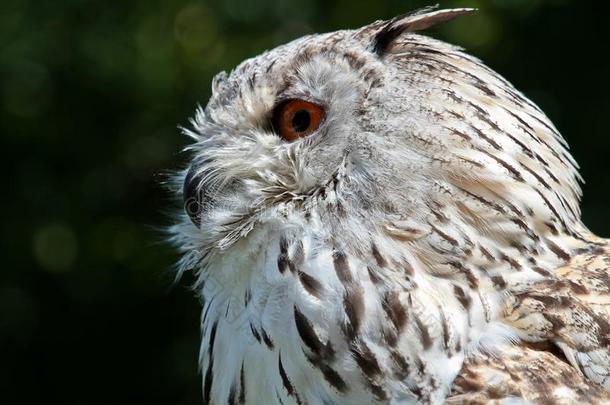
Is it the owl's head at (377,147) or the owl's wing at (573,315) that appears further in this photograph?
the owl's head at (377,147)

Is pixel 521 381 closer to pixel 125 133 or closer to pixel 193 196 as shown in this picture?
pixel 193 196

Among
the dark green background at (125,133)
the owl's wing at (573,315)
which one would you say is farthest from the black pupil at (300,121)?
the dark green background at (125,133)

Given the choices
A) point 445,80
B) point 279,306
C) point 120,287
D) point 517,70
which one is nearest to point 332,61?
point 445,80

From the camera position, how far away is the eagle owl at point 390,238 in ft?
8.37

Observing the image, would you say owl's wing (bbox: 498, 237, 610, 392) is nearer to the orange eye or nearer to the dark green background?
the orange eye

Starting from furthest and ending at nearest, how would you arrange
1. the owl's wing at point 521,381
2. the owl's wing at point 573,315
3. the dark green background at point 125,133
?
1. the dark green background at point 125,133
2. the owl's wing at point 573,315
3. the owl's wing at point 521,381

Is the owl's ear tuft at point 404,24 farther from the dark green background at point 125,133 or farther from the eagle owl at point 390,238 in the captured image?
the dark green background at point 125,133

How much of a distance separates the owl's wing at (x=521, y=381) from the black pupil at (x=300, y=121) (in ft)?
2.72

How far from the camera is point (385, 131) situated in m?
2.80

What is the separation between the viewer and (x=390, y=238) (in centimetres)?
269

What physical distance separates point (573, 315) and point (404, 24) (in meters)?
0.94

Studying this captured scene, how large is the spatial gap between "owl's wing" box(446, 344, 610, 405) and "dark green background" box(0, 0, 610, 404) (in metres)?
3.76

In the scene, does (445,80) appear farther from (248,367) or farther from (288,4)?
(288,4)

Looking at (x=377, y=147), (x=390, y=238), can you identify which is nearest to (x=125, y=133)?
(x=377, y=147)
